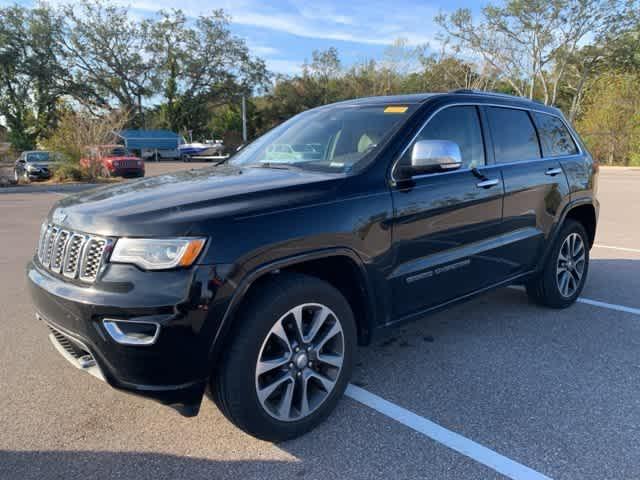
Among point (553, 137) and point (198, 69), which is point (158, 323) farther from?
point (198, 69)

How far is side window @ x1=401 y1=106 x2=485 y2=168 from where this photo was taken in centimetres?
345

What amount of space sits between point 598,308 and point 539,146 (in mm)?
1661

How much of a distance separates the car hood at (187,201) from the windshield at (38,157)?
2336cm

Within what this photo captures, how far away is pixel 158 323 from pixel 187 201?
2.12 ft

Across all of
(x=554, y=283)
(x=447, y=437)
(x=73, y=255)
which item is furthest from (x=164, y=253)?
(x=554, y=283)

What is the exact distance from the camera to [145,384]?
2289 millimetres

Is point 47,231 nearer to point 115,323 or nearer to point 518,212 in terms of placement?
point 115,323

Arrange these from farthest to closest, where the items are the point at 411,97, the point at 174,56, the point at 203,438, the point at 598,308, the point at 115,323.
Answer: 1. the point at 174,56
2. the point at 598,308
3. the point at 411,97
4. the point at 203,438
5. the point at 115,323

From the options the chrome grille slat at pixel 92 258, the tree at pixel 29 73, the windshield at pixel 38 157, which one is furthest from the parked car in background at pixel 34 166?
the tree at pixel 29 73

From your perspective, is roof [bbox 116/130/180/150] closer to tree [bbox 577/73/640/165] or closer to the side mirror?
tree [bbox 577/73/640/165]

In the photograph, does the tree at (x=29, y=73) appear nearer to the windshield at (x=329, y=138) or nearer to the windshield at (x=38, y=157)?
the windshield at (x=38, y=157)

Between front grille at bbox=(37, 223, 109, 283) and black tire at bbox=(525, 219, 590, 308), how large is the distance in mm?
3598

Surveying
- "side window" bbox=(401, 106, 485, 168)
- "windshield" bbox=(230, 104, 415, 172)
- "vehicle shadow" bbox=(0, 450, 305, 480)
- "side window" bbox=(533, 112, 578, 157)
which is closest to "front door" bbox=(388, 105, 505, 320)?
"side window" bbox=(401, 106, 485, 168)

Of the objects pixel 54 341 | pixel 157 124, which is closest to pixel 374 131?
pixel 54 341
